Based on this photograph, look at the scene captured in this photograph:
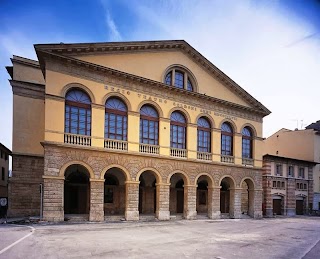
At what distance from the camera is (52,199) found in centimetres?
1869

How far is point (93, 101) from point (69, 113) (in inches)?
71.7

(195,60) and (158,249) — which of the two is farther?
(195,60)

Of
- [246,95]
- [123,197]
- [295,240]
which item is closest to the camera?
[295,240]

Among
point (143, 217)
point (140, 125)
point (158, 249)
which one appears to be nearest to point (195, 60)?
point (140, 125)

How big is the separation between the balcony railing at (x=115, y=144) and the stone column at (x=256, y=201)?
14614 mm

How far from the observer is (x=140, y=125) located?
2309cm

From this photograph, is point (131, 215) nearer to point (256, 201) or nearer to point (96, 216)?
point (96, 216)

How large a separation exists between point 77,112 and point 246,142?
17086 millimetres

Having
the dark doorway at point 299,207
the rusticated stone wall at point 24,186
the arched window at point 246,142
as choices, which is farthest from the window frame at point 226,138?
the rusticated stone wall at point 24,186

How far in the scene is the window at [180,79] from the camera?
82.6 feet

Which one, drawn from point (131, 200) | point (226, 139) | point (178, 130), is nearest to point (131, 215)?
point (131, 200)

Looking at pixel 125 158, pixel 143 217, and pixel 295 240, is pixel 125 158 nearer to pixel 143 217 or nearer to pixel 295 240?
pixel 143 217

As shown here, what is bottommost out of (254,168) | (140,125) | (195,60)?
(254,168)

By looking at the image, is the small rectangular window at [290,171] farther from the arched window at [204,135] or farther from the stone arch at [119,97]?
the stone arch at [119,97]
